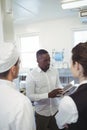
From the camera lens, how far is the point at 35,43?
544 centimetres

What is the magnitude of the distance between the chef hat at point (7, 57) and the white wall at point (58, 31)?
12.1ft

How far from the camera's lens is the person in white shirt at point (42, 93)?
2330 mm

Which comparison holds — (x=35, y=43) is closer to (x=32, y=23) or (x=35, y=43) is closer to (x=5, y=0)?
(x=32, y=23)

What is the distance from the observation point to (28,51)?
222 inches

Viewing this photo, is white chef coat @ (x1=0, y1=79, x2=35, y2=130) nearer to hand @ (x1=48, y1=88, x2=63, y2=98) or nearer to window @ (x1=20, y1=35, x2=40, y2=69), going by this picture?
hand @ (x1=48, y1=88, x2=63, y2=98)

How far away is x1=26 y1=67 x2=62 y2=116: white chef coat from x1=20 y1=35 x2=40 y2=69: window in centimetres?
309

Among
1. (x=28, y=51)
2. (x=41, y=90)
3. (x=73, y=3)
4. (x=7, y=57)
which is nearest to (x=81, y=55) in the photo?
(x=7, y=57)

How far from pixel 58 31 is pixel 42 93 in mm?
2891

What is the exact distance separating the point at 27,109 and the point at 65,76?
140 inches

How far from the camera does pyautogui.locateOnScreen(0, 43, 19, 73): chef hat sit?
124 cm

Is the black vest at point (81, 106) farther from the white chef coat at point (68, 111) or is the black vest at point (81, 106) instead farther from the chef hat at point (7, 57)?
the chef hat at point (7, 57)

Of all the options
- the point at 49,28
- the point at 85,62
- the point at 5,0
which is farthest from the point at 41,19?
the point at 85,62

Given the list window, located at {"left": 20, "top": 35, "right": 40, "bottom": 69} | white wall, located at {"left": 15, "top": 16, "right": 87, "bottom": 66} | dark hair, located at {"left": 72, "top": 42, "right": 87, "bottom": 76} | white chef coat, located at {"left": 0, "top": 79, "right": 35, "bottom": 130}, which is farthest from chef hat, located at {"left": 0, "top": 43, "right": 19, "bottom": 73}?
window, located at {"left": 20, "top": 35, "right": 40, "bottom": 69}

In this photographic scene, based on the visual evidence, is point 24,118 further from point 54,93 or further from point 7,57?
point 54,93
